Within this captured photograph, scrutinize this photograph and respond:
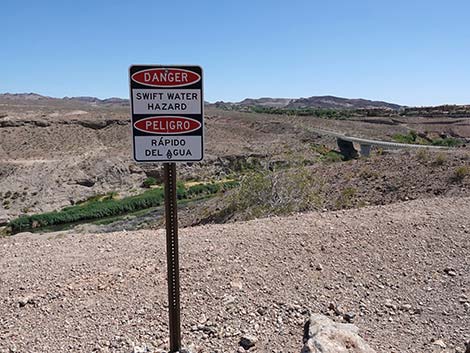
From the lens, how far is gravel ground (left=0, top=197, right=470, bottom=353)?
4469 mm

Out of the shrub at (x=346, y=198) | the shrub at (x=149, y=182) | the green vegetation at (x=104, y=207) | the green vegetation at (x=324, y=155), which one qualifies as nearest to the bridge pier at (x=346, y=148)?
the green vegetation at (x=324, y=155)

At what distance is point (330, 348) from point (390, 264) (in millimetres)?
2661

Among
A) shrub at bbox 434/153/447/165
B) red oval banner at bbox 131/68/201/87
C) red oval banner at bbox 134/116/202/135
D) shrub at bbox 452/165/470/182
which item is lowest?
shrub at bbox 452/165/470/182

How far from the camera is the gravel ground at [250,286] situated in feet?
14.7

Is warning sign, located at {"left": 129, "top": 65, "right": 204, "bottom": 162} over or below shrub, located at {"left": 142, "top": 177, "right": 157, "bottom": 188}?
over

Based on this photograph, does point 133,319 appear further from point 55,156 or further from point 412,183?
point 55,156

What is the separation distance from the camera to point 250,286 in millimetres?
5320

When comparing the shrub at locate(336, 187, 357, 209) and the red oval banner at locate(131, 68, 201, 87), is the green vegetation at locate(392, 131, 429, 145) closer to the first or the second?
the shrub at locate(336, 187, 357, 209)

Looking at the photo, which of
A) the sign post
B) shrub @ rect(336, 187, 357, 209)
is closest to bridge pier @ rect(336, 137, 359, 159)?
shrub @ rect(336, 187, 357, 209)

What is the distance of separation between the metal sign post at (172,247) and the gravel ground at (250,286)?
412 millimetres

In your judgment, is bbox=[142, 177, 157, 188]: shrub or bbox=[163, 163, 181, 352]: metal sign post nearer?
bbox=[163, 163, 181, 352]: metal sign post

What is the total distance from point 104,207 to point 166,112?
29851mm

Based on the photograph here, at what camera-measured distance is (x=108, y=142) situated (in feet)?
153

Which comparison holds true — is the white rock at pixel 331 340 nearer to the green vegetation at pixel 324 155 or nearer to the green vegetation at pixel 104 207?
the green vegetation at pixel 324 155
